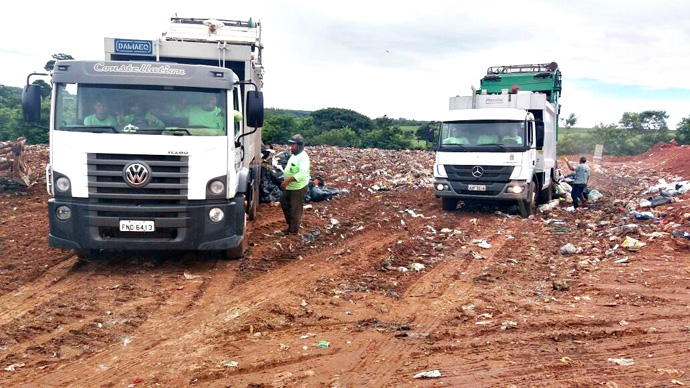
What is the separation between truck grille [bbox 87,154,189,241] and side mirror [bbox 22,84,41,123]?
117 centimetres

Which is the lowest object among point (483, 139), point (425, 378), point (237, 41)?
point (425, 378)

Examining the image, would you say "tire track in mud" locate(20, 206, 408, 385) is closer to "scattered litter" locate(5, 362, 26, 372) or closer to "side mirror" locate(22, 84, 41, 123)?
"scattered litter" locate(5, 362, 26, 372)

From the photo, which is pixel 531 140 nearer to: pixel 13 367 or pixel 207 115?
pixel 207 115

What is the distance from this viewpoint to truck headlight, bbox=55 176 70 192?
6.18 metres

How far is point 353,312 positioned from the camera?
545 centimetres

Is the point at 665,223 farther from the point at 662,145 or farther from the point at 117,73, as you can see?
the point at 662,145

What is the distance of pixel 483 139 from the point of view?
11.5 meters

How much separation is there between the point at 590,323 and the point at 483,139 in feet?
22.1

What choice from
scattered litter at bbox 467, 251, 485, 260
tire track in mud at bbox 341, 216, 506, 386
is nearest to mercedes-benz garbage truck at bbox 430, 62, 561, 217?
tire track in mud at bbox 341, 216, 506, 386

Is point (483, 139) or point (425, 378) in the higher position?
point (483, 139)

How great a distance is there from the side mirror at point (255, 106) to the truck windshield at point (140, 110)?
14.4 inches

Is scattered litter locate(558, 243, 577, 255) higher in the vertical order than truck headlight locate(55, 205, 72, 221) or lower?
lower

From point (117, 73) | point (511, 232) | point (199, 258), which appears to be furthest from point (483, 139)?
point (117, 73)

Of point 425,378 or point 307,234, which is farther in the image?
point 307,234
